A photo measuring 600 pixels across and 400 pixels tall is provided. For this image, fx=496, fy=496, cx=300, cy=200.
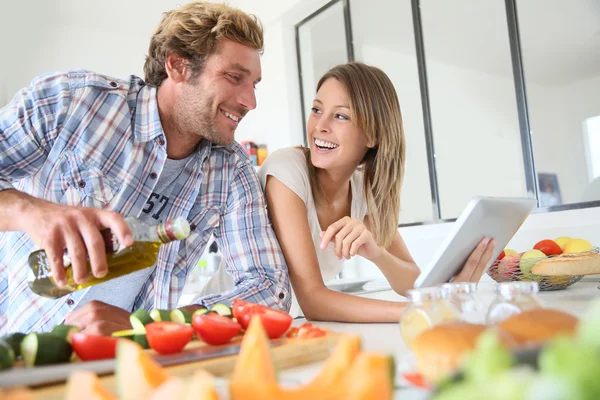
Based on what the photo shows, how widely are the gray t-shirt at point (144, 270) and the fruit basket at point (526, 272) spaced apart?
109 cm

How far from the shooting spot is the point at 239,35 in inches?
65.7

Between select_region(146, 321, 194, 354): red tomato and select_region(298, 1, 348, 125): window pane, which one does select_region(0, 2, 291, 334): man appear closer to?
select_region(146, 321, 194, 354): red tomato

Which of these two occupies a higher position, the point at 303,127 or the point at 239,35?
the point at 303,127

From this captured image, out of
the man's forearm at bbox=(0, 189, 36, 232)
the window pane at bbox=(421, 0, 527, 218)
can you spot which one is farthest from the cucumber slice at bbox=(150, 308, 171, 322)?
the window pane at bbox=(421, 0, 527, 218)

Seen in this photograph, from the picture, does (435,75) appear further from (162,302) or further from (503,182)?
(162,302)

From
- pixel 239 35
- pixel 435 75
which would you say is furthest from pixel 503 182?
pixel 239 35

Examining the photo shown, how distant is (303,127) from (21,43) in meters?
2.63

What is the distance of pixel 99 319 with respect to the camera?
3.68 ft

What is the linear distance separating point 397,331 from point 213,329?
0.44 m

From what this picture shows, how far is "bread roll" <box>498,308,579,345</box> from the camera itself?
57 cm

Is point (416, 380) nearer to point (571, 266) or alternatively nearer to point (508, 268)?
point (571, 266)

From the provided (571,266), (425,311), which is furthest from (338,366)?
(571,266)

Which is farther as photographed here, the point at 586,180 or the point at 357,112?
the point at 586,180

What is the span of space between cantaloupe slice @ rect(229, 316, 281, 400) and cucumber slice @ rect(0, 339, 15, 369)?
1.31 feet
